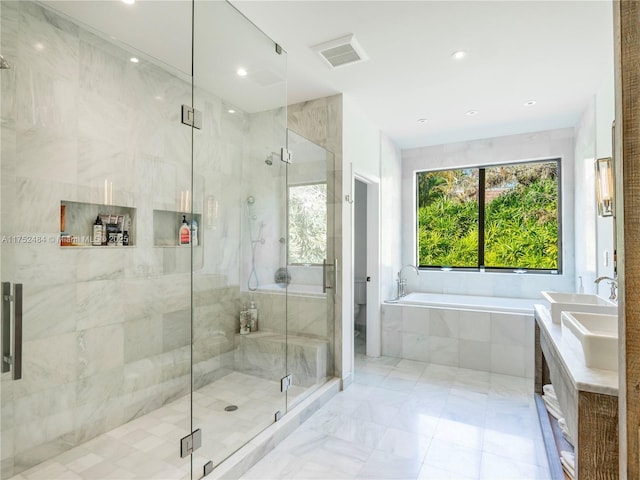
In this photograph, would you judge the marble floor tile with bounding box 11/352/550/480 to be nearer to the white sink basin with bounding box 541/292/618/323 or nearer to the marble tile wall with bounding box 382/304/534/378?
the marble tile wall with bounding box 382/304/534/378

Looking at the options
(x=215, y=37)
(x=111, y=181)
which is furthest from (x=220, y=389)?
(x=215, y=37)

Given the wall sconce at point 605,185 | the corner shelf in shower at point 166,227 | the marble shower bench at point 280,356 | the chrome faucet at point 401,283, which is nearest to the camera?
the wall sconce at point 605,185

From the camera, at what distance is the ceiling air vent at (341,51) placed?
2336 mm

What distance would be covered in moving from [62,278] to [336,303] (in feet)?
6.71

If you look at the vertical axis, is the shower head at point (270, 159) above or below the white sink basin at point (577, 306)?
above

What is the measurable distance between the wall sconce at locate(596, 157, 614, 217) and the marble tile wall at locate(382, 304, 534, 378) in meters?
1.53

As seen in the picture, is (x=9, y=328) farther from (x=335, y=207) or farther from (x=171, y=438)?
(x=335, y=207)

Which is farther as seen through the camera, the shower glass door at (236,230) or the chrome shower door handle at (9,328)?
the shower glass door at (236,230)

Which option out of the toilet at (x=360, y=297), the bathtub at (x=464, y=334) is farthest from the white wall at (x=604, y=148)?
the toilet at (x=360, y=297)

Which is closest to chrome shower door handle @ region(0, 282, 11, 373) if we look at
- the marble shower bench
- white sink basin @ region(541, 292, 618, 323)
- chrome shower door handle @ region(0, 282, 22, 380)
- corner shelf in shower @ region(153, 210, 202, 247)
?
chrome shower door handle @ region(0, 282, 22, 380)

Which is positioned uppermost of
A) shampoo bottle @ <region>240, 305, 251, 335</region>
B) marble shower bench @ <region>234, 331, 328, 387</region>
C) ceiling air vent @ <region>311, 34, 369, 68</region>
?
ceiling air vent @ <region>311, 34, 369, 68</region>

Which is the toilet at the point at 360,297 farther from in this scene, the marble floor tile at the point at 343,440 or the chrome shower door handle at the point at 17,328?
the chrome shower door handle at the point at 17,328

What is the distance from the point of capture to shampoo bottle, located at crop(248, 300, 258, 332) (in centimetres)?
251

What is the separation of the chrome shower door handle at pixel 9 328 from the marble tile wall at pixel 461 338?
3276 mm
